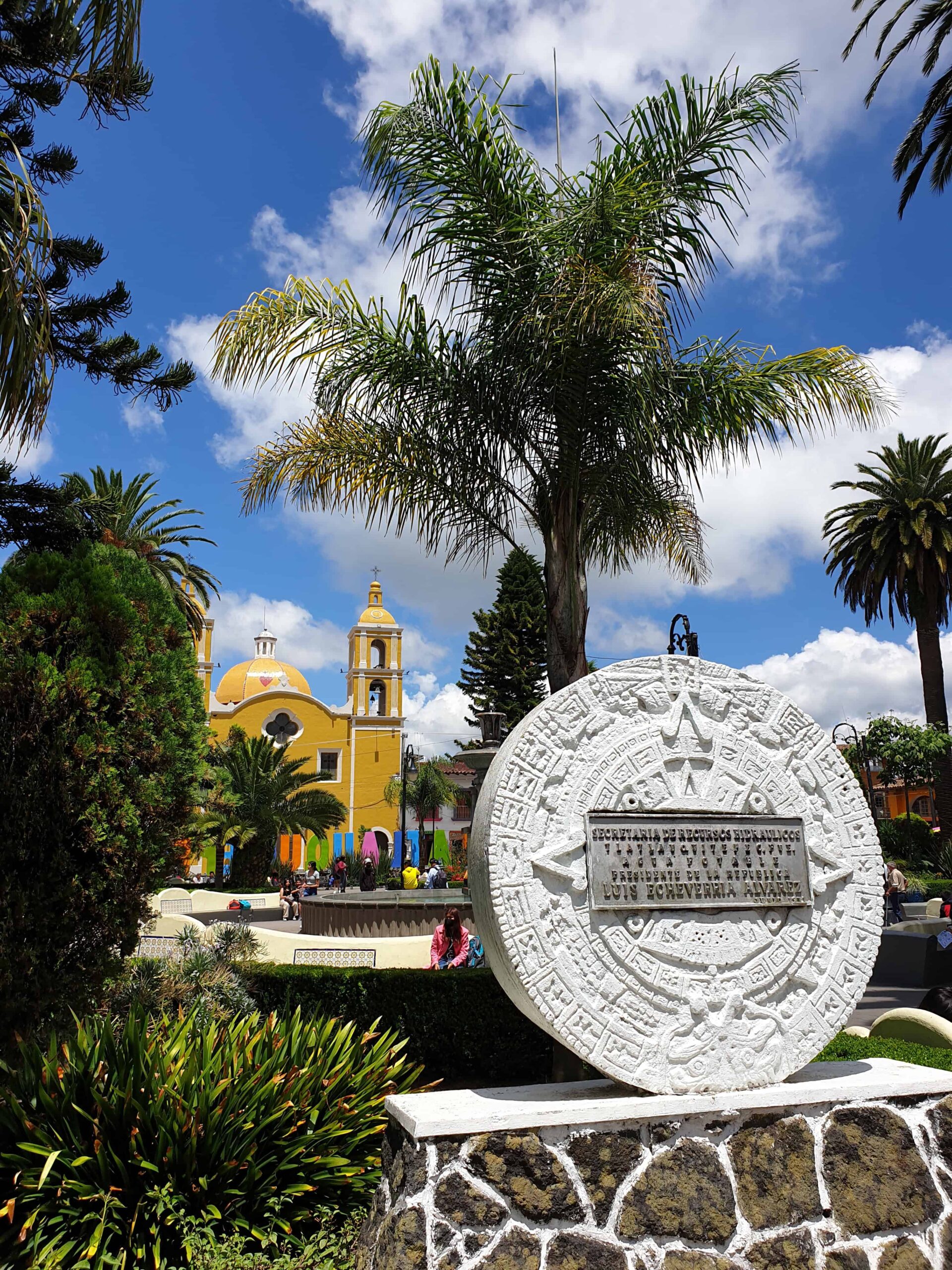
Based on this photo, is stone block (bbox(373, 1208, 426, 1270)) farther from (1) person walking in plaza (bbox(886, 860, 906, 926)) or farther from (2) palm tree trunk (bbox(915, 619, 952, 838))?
(2) palm tree trunk (bbox(915, 619, 952, 838))

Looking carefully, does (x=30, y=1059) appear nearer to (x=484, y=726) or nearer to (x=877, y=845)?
(x=877, y=845)

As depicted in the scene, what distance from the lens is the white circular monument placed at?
3.54 metres

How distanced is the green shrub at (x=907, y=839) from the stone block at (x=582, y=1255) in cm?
2467

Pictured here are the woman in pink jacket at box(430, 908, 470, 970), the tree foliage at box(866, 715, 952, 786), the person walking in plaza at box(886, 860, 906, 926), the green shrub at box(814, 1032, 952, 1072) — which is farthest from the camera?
the tree foliage at box(866, 715, 952, 786)

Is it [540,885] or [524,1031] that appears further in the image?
[524,1031]

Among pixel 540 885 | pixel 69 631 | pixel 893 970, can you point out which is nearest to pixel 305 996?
pixel 69 631

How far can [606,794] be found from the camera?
3.76m

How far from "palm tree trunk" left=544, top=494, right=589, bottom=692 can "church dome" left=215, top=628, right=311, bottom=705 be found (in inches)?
1676

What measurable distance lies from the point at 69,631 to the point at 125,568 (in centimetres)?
116

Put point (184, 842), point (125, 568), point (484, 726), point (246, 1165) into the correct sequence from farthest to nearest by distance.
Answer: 1. point (484, 726)
2. point (184, 842)
3. point (125, 568)
4. point (246, 1165)

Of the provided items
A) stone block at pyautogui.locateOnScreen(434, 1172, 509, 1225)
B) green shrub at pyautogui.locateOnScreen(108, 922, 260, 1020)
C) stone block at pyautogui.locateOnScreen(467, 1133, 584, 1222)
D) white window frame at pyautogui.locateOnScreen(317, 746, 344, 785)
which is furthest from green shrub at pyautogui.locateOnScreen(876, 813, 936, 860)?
white window frame at pyautogui.locateOnScreen(317, 746, 344, 785)

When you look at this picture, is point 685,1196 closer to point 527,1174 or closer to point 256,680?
point 527,1174

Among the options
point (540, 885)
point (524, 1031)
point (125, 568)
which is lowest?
point (524, 1031)

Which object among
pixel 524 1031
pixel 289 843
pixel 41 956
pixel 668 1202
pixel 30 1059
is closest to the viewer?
pixel 668 1202
